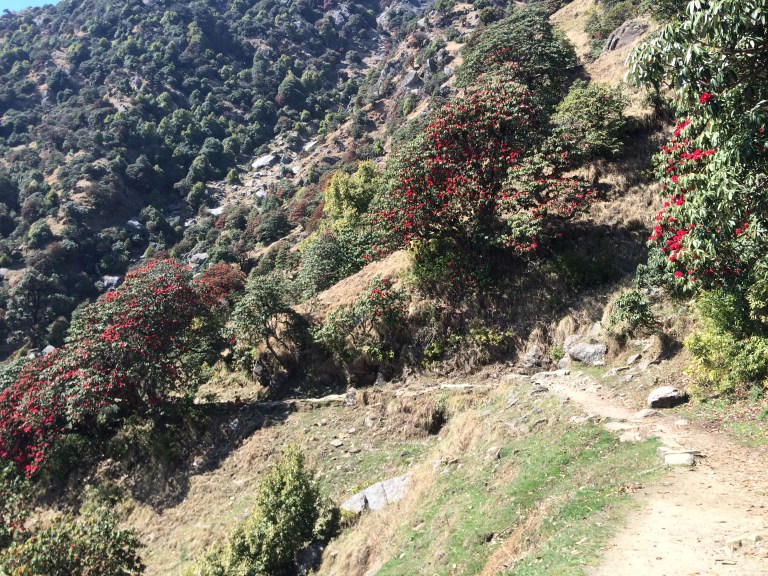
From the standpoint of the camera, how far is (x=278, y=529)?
380 inches

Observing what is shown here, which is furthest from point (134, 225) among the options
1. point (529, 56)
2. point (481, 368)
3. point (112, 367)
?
point (481, 368)

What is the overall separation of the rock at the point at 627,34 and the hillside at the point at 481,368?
0.61ft

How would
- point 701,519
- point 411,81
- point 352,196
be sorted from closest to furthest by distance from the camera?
1. point 701,519
2. point 352,196
3. point 411,81

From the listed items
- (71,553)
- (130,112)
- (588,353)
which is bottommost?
(588,353)

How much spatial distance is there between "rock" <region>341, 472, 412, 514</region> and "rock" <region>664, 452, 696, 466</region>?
5508 millimetres

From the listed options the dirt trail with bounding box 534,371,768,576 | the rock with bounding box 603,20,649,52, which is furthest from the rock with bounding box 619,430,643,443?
the rock with bounding box 603,20,649,52

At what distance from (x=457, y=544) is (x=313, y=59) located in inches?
5216

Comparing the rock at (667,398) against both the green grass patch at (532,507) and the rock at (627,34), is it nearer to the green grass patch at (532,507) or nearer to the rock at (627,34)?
the green grass patch at (532,507)

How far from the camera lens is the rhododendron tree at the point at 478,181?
14.9 m

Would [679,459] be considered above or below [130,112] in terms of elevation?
below

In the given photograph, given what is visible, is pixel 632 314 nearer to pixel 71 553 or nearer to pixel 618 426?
pixel 618 426

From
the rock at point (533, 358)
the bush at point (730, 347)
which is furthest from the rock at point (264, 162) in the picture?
the bush at point (730, 347)

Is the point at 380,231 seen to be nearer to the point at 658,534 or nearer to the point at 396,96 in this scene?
the point at 658,534

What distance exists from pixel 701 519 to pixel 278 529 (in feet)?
24.8
